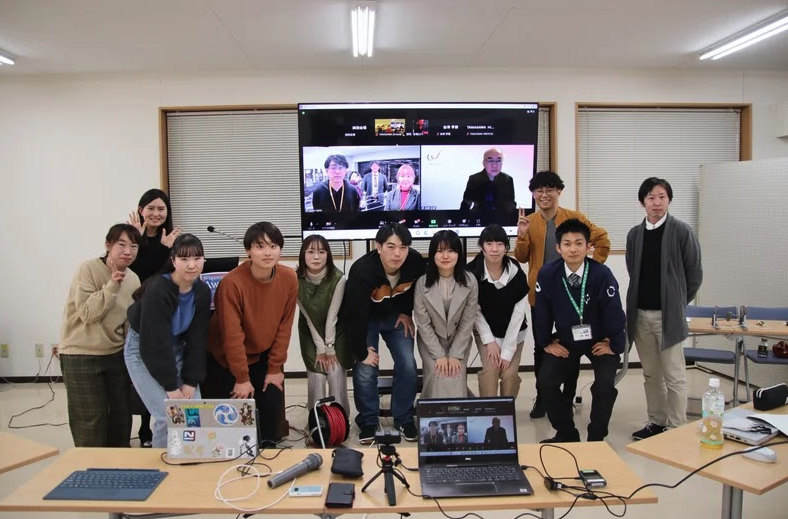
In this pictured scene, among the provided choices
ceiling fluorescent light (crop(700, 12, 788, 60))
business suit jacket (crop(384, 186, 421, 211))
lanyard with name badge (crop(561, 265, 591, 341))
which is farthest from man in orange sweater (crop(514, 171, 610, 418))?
ceiling fluorescent light (crop(700, 12, 788, 60))

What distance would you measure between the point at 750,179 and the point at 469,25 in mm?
2977

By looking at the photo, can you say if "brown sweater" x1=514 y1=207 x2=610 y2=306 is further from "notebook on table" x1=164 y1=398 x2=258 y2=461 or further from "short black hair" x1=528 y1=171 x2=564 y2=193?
"notebook on table" x1=164 y1=398 x2=258 y2=461

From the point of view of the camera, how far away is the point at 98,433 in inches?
110

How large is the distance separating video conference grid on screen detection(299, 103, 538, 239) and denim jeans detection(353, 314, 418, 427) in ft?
2.43

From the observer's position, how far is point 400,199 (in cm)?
377

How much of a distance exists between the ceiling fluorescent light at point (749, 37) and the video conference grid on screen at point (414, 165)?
1888 mm

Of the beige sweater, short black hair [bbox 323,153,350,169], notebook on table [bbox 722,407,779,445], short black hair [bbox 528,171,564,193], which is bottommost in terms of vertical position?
notebook on table [bbox 722,407,779,445]

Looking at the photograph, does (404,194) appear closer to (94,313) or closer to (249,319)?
(249,319)

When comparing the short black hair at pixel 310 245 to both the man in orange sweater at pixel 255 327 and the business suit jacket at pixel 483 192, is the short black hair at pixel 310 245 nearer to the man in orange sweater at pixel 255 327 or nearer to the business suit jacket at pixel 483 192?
the man in orange sweater at pixel 255 327

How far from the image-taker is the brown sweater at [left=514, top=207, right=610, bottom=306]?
11.8ft

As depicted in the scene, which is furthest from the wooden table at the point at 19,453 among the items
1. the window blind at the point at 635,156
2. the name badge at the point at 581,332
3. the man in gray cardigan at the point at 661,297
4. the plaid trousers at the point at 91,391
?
the window blind at the point at 635,156

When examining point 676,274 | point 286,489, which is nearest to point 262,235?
point 286,489

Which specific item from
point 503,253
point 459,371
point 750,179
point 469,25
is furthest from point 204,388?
point 750,179

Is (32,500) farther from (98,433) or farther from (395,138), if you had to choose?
(395,138)
